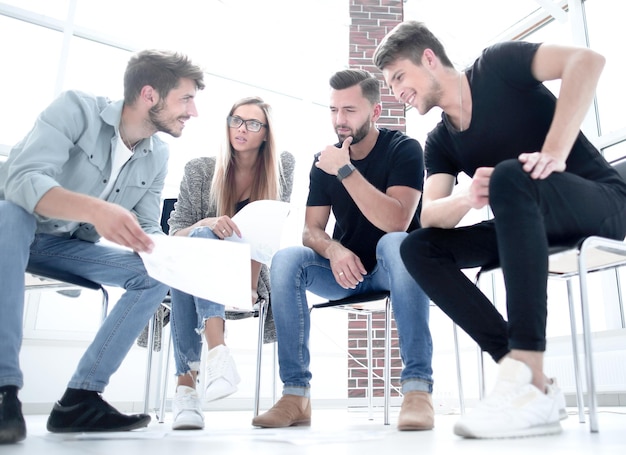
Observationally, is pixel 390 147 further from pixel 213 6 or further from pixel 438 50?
pixel 213 6

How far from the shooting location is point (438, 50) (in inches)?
63.3

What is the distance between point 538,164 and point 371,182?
0.84 metres

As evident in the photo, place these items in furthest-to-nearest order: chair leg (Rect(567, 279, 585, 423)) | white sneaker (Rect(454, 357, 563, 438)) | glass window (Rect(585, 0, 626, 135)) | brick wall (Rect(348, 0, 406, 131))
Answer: brick wall (Rect(348, 0, 406, 131)) → glass window (Rect(585, 0, 626, 135)) → chair leg (Rect(567, 279, 585, 423)) → white sneaker (Rect(454, 357, 563, 438))

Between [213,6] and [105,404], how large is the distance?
4096mm

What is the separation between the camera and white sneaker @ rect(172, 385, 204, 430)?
58.9 inches

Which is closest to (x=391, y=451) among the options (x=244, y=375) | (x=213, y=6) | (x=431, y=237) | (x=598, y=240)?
(x=431, y=237)

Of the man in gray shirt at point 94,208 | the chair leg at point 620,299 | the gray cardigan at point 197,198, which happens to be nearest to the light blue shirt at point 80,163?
the man in gray shirt at point 94,208

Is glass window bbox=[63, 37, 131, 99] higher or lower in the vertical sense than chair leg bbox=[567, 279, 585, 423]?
higher

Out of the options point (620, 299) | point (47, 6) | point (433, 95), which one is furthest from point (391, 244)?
point (47, 6)

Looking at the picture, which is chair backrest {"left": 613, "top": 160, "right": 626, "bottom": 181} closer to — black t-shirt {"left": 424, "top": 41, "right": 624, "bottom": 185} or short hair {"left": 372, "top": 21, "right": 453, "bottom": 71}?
black t-shirt {"left": 424, "top": 41, "right": 624, "bottom": 185}

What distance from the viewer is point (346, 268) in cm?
170

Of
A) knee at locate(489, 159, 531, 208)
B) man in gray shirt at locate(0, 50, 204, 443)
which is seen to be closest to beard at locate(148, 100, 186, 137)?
man in gray shirt at locate(0, 50, 204, 443)

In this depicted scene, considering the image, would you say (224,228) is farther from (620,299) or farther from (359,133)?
(620,299)

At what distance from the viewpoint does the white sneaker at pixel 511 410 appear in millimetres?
982
